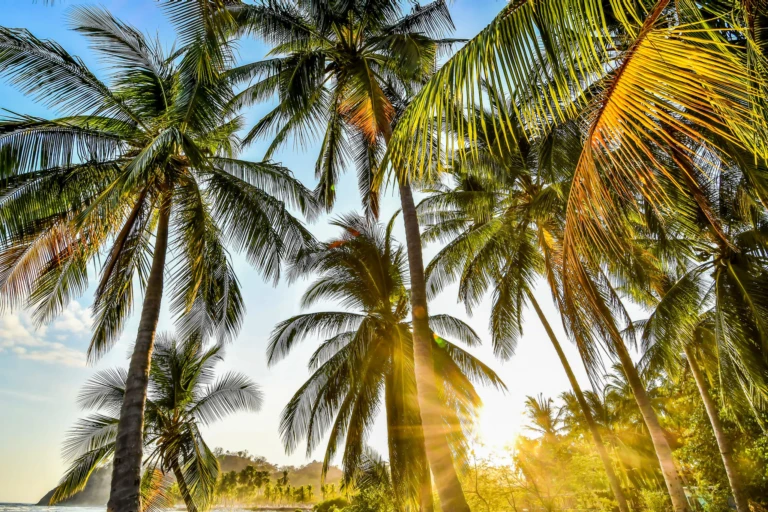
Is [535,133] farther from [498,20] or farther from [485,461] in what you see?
[485,461]

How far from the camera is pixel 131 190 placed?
572cm

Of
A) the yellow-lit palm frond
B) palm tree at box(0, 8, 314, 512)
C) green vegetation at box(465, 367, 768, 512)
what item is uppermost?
palm tree at box(0, 8, 314, 512)

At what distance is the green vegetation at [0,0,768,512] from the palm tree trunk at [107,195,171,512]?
0.03 m

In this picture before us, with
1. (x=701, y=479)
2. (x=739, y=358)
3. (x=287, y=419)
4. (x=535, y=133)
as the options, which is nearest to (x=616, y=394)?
(x=701, y=479)

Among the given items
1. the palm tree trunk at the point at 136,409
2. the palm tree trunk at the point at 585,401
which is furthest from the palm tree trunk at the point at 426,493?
the palm tree trunk at the point at 136,409

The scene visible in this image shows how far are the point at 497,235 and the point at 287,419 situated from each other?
718cm

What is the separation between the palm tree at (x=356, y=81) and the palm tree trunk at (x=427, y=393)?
0.01 meters

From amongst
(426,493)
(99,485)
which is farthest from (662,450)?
(99,485)

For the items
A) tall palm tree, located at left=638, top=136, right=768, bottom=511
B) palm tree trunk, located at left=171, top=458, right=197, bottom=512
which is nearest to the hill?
palm tree trunk, located at left=171, top=458, right=197, bottom=512

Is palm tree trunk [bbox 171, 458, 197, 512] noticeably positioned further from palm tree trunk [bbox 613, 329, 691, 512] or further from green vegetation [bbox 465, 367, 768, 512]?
palm tree trunk [bbox 613, 329, 691, 512]

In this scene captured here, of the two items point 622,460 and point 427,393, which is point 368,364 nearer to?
point 427,393

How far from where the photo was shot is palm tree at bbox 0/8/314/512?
6.06 meters

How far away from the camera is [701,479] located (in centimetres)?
1608

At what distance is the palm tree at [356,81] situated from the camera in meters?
6.47
